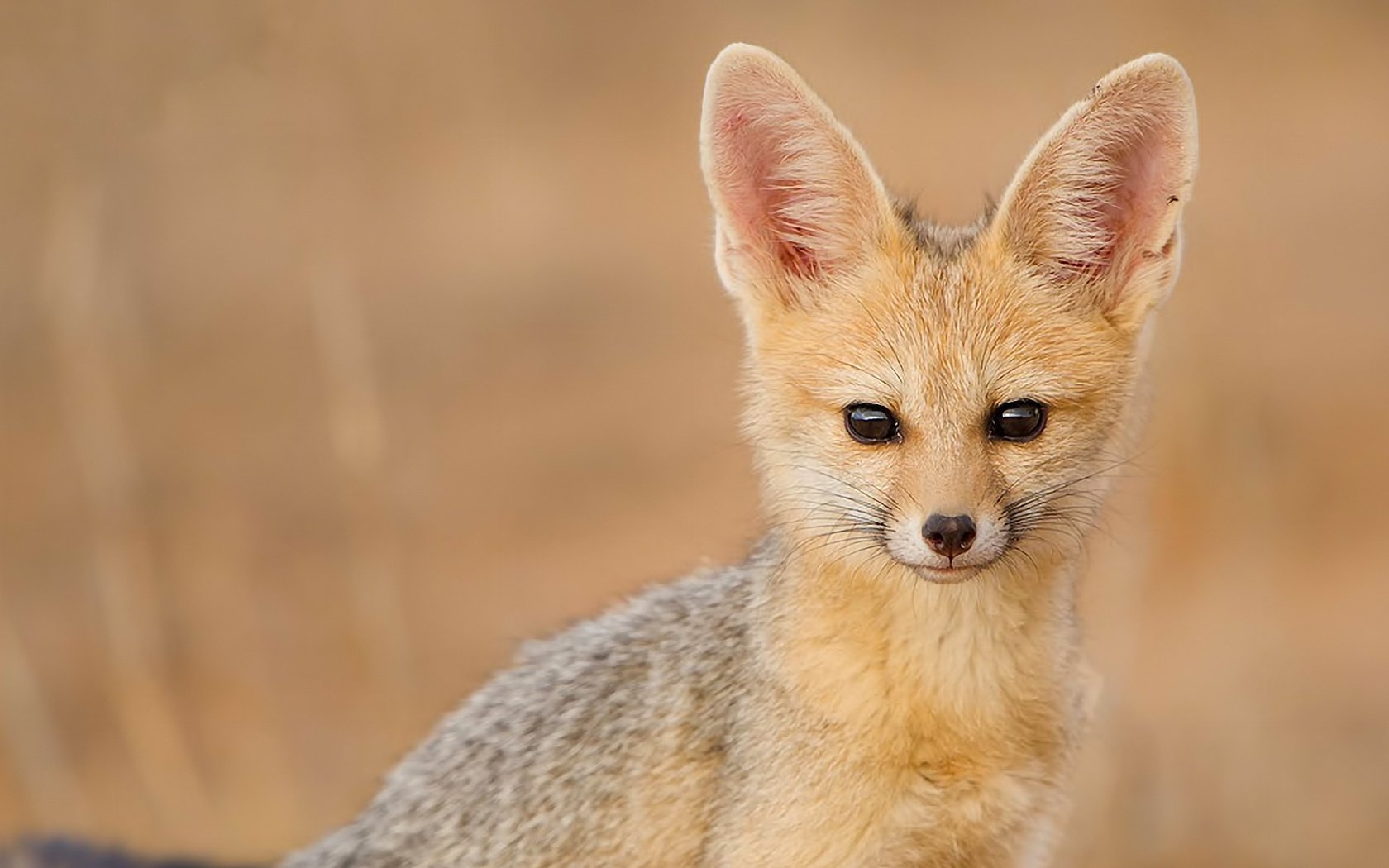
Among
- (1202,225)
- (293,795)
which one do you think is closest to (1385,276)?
(1202,225)

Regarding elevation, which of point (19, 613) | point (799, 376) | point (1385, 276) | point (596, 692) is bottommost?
point (19, 613)

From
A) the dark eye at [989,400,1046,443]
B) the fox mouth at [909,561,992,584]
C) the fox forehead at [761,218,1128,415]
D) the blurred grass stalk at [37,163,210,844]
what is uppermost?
the fox forehead at [761,218,1128,415]

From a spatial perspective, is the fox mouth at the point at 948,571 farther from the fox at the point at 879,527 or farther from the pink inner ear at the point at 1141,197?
the pink inner ear at the point at 1141,197

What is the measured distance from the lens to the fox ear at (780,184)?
3352mm

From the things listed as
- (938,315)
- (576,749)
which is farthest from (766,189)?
(576,749)

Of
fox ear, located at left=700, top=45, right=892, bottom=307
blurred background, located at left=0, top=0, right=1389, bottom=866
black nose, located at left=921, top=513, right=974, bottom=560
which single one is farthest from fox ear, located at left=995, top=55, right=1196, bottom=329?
blurred background, located at left=0, top=0, right=1389, bottom=866

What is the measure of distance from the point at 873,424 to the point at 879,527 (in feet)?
0.63

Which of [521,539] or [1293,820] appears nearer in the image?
[1293,820]

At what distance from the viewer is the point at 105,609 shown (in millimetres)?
8109

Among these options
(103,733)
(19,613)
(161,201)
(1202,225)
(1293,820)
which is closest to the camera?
(1293,820)

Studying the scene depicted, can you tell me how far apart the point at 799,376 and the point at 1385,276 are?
7.32 metres

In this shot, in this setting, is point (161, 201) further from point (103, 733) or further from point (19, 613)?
point (103, 733)

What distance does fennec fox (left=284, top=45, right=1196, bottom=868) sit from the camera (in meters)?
3.25

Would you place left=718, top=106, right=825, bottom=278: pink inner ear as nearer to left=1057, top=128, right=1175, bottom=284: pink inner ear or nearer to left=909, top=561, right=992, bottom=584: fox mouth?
left=1057, top=128, right=1175, bottom=284: pink inner ear
